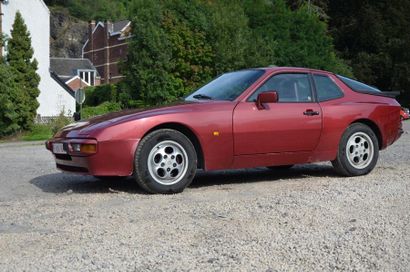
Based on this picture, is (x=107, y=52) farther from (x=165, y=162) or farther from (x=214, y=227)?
(x=214, y=227)

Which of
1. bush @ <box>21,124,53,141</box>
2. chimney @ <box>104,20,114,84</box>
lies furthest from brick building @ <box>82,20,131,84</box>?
bush @ <box>21,124,53,141</box>

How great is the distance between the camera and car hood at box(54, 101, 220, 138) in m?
6.66

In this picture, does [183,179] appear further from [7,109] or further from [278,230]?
[7,109]

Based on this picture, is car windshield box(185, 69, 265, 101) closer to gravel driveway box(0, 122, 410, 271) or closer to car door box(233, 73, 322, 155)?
car door box(233, 73, 322, 155)

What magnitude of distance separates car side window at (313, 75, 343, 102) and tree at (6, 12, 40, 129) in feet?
76.6

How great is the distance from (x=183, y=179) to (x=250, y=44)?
34372 millimetres

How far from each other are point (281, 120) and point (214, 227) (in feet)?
9.27

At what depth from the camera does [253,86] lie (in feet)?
24.3

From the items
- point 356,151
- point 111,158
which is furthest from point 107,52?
point 111,158

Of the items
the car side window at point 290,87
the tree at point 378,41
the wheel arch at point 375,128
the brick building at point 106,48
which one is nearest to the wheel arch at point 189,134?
the car side window at point 290,87

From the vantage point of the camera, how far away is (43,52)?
3941cm

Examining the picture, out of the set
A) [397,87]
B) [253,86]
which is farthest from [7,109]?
[397,87]

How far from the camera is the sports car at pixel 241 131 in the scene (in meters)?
6.60

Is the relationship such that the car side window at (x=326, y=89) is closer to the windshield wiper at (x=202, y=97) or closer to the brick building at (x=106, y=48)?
the windshield wiper at (x=202, y=97)
